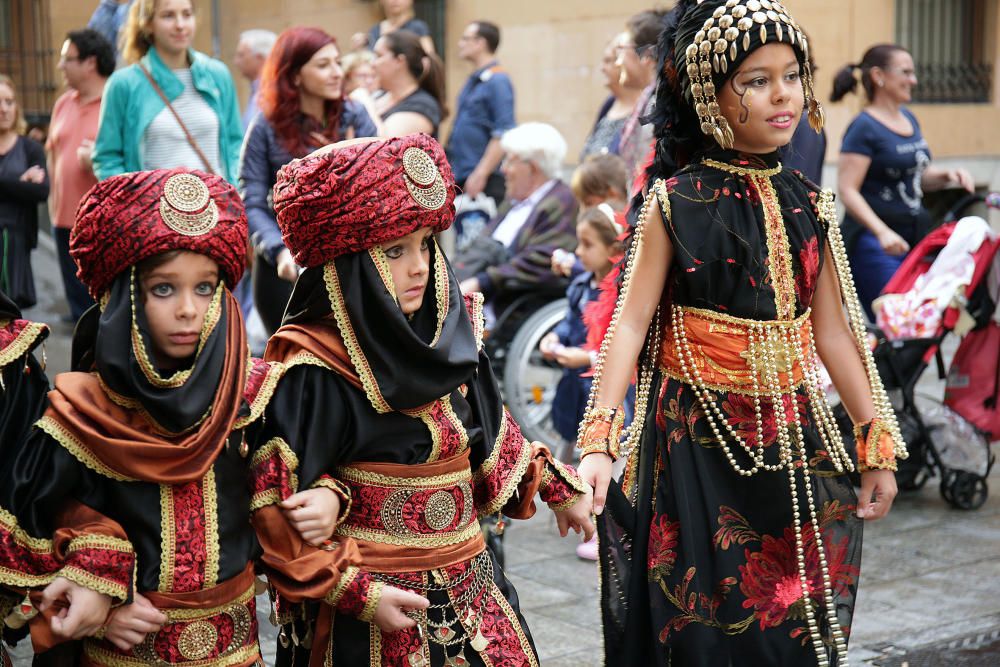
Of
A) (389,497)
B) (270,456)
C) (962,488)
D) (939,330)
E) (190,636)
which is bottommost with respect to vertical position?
(962,488)

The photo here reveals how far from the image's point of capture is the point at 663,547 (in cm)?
345

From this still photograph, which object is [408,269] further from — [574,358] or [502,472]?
[574,358]

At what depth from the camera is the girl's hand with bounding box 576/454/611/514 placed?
10.8 feet

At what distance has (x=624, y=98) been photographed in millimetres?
6949

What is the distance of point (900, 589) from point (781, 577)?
188 cm

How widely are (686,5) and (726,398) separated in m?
1.01

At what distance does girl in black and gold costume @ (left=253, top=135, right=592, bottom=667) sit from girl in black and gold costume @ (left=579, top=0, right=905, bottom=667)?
0.50 metres

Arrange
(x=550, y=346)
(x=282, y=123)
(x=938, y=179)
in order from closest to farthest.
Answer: (x=282, y=123) → (x=550, y=346) → (x=938, y=179)

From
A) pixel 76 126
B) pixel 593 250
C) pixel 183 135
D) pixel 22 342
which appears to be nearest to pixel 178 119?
pixel 183 135

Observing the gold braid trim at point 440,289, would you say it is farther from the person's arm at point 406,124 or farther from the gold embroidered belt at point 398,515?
the person's arm at point 406,124

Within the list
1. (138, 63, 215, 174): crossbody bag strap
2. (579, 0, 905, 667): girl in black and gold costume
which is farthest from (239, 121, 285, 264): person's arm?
(579, 0, 905, 667): girl in black and gold costume

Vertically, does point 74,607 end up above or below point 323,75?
below

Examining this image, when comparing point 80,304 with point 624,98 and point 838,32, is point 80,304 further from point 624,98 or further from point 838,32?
point 838,32

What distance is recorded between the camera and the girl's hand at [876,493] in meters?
3.52
